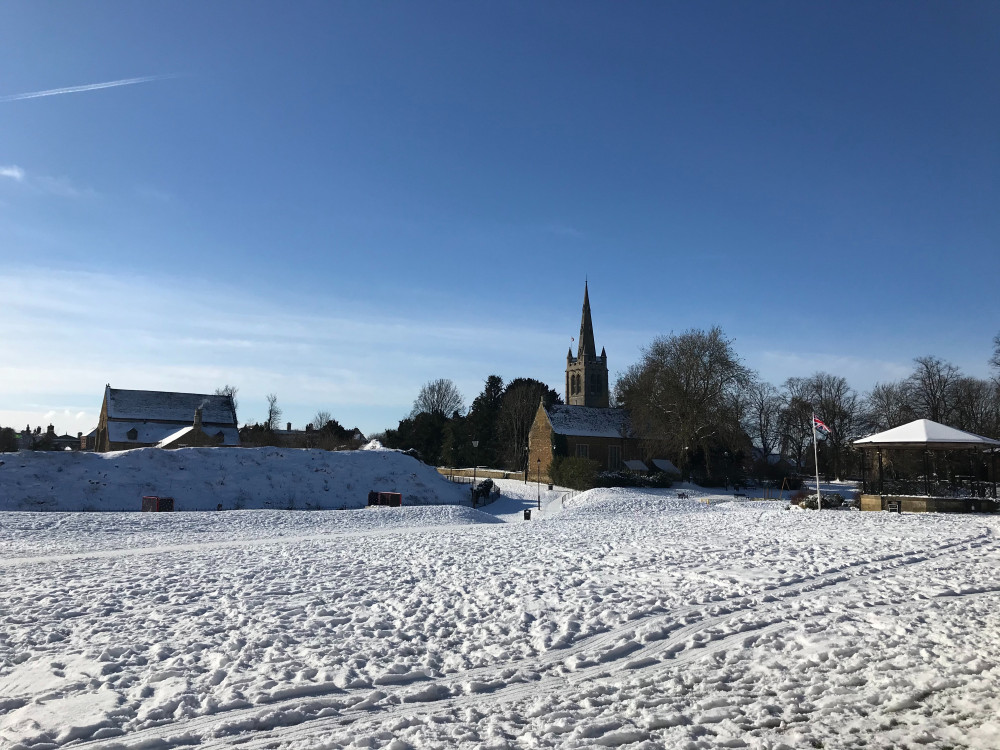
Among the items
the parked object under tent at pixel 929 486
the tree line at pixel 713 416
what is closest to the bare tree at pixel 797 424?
the tree line at pixel 713 416

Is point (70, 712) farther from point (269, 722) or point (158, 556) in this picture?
point (158, 556)

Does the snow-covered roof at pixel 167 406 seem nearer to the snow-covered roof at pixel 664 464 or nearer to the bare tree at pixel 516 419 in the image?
the bare tree at pixel 516 419

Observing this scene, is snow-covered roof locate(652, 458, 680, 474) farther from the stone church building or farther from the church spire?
the church spire

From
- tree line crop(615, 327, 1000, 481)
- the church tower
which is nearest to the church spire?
the church tower

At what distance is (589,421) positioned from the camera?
5803 centimetres

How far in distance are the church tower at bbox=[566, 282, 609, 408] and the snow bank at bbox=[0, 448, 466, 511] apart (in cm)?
5075

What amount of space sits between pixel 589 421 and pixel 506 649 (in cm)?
5096

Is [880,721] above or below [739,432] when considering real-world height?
below

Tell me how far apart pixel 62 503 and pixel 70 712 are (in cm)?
3010

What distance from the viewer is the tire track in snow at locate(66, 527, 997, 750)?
5492 millimetres

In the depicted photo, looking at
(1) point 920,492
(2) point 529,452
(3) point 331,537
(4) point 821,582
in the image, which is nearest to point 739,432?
(2) point 529,452

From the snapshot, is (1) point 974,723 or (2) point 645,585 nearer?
(1) point 974,723

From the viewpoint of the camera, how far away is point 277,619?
8.83 metres

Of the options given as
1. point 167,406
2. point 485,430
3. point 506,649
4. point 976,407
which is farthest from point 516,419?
point 506,649
